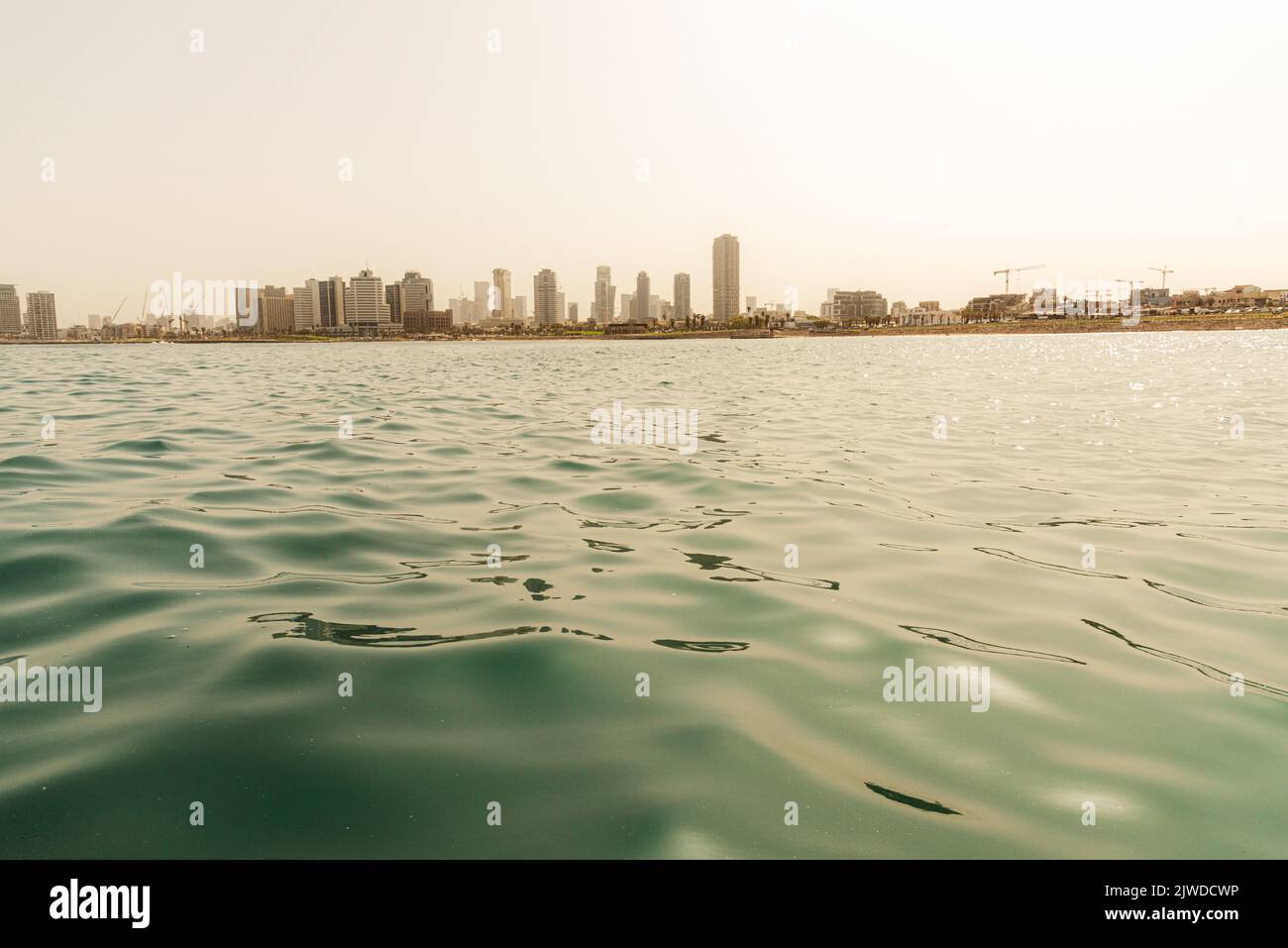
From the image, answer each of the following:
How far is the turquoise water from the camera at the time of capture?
3.61 meters

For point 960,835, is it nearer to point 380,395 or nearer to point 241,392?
point 380,395

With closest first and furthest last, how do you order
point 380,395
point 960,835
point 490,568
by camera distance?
point 960,835 < point 490,568 < point 380,395

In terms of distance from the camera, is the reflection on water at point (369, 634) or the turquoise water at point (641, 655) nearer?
the turquoise water at point (641, 655)

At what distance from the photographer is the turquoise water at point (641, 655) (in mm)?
3609

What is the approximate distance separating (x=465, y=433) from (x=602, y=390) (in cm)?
1434

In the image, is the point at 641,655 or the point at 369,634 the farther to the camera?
the point at 369,634

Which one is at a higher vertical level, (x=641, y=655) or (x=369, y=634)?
(x=369, y=634)

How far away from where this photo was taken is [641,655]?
5582 millimetres

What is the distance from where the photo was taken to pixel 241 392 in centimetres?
2975

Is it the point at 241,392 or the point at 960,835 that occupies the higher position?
the point at 241,392
